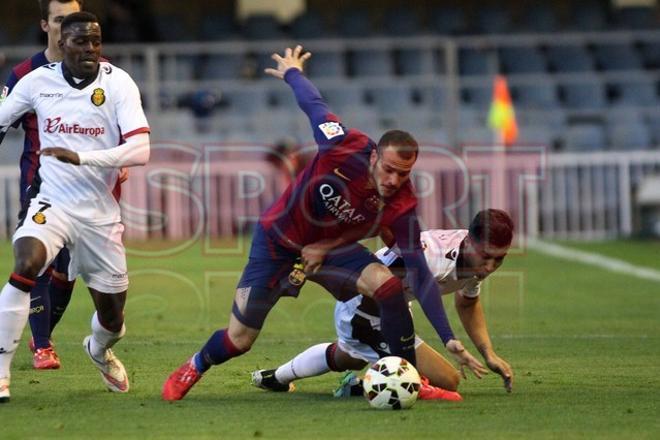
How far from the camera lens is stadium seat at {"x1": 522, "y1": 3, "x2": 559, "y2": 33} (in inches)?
1065

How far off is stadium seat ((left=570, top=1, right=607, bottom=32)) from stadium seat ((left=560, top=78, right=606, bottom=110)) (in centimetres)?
341

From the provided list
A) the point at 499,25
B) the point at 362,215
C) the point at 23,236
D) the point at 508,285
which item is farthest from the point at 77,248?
the point at 499,25

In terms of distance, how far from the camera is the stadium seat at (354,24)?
26.3 metres

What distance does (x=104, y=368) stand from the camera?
8.62 meters

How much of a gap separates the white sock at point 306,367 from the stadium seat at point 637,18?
1903cm

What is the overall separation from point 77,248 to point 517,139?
48.3 feet

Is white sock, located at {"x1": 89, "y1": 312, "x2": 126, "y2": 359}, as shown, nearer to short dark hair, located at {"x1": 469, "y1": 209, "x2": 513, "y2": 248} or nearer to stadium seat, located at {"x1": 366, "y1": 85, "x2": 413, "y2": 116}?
short dark hair, located at {"x1": 469, "y1": 209, "x2": 513, "y2": 248}

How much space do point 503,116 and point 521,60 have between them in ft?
11.2

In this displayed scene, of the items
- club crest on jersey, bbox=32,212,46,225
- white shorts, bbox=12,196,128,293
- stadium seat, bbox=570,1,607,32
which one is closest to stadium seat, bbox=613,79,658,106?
stadium seat, bbox=570,1,607,32

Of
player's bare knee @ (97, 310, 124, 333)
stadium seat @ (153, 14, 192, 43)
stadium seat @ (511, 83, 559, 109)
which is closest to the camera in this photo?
player's bare knee @ (97, 310, 124, 333)

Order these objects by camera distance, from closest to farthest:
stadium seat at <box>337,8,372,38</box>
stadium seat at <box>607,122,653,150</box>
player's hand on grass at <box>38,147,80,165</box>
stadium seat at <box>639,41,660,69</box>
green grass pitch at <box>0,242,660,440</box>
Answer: green grass pitch at <box>0,242,660,440</box> < player's hand on grass at <box>38,147,80,165</box> < stadium seat at <box>607,122,653,150</box> < stadium seat at <box>639,41,660,69</box> < stadium seat at <box>337,8,372,38</box>

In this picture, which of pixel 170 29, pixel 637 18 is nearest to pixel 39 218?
pixel 170 29

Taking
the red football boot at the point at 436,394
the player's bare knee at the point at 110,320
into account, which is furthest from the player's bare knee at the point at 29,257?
the red football boot at the point at 436,394

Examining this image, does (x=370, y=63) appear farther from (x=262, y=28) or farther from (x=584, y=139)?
(x=584, y=139)
